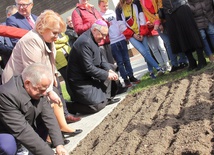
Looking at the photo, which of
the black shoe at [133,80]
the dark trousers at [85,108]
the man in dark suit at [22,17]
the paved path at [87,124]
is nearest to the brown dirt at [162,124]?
the paved path at [87,124]

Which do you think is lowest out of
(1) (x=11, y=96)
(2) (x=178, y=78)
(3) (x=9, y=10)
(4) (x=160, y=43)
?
(2) (x=178, y=78)

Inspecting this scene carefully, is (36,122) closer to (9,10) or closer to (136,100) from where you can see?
(136,100)

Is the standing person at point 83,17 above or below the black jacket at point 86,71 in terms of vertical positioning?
above

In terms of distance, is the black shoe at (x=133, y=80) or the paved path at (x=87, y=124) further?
the black shoe at (x=133, y=80)

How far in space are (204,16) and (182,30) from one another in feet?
1.48

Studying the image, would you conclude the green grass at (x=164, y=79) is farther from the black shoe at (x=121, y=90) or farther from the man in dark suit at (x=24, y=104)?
the man in dark suit at (x=24, y=104)

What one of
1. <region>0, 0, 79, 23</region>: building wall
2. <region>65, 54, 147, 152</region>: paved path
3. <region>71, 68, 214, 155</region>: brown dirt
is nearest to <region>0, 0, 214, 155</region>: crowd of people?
<region>65, 54, 147, 152</region>: paved path

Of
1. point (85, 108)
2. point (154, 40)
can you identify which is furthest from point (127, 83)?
point (85, 108)

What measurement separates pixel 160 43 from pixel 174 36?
0.52 metres

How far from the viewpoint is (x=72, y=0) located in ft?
56.5

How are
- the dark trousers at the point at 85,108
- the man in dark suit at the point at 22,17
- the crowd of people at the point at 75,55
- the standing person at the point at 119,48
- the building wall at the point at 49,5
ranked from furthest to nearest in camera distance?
the building wall at the point at 49,5, the standing person at the point at 119,48, the dark trousers at the point at 85,108, the man in dark suit at the point at 22,17, the crowd of people at the point at 75,55

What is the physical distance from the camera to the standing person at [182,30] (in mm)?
6871

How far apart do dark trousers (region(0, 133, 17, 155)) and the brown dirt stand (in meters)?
1.02

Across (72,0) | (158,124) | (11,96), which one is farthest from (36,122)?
(72,0)
